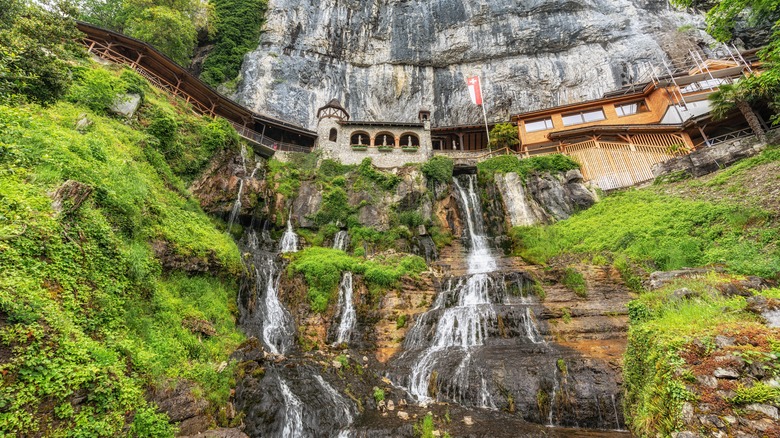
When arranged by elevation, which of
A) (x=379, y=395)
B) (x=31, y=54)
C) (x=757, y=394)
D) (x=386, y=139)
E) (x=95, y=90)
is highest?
(x=386, y=139)

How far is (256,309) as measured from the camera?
1545 centimetres

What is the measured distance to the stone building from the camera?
29297mm

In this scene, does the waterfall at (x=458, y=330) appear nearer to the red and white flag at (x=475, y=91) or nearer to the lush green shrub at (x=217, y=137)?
the lush green shrub at (x=217, y=137)

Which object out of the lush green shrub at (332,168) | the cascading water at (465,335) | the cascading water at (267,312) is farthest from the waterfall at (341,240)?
the cascading water at (465,335)

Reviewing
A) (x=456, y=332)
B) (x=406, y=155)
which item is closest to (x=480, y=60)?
(x=406, y=155)

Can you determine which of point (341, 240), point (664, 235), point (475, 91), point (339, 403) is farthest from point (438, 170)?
point (339, 403)

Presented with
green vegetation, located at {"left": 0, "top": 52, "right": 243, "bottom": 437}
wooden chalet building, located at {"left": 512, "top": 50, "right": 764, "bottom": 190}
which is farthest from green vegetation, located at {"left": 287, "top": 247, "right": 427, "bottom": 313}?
wooden chalet building, located at {"left": 512, "top": 50, "right": 764, "bottom": 190}

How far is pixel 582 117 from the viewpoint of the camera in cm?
3045

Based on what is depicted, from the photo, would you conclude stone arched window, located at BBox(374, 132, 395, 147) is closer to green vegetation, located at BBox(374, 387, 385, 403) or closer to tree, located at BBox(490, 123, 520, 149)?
tree, located at BBox(490, 123, 520, 149)

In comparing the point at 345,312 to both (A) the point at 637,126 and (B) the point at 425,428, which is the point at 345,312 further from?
(A) the point at 637,126

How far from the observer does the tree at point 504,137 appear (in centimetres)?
3080

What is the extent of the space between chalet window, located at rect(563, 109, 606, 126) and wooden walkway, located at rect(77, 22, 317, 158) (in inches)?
912

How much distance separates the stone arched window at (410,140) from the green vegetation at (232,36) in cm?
2137

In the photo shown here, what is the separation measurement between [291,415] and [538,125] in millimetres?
30528
